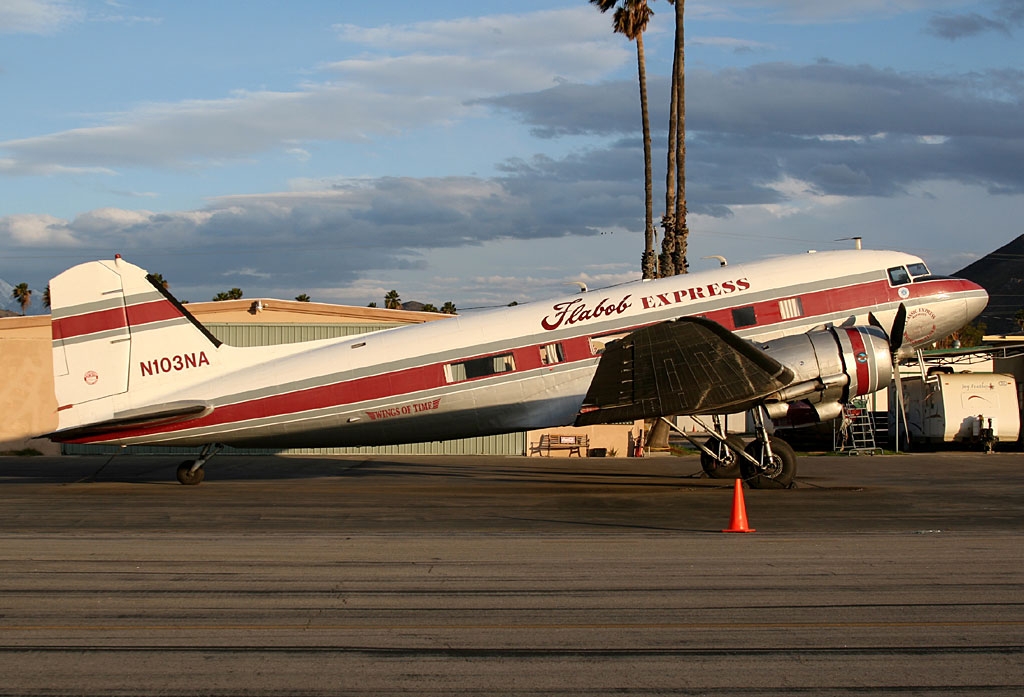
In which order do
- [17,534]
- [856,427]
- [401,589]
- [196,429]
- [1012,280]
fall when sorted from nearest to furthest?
[401,589] → [17,534] → [196,429] → [856,427] → [1012,280]

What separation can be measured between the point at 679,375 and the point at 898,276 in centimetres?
575

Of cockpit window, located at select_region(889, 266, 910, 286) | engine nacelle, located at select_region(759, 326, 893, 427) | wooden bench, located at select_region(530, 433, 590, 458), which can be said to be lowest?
wooden bench, located at select_region(530, 433, 590, 458)

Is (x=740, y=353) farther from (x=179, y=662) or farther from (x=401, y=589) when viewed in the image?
(x=179, y=662)

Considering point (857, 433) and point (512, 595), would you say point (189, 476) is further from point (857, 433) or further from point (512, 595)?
point (857, 433)

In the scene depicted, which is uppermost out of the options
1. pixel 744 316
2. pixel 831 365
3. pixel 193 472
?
pixel 744 316

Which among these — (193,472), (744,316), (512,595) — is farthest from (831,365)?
(193,472)

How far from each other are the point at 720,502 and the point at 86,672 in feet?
38.3

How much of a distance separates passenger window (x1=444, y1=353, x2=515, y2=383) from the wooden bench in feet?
45.0

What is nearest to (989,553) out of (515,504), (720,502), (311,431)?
(720,502)

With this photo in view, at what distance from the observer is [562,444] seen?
32094 millimetres

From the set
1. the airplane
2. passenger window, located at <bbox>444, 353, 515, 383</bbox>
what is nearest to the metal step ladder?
the airplane

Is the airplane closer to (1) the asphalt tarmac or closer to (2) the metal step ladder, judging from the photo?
(1) the asphalt tarmac

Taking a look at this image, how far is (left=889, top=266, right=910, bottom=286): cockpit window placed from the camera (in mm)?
19172

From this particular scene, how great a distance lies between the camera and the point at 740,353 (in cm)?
1669
